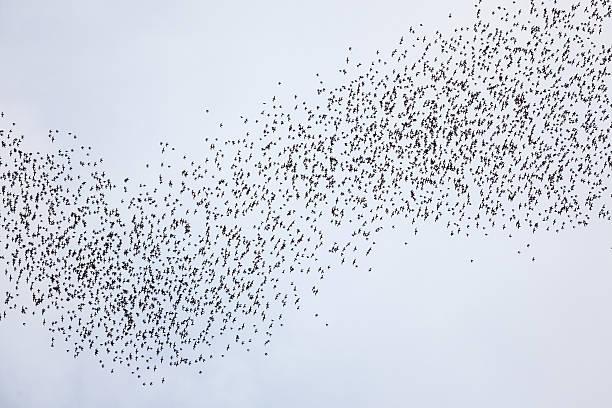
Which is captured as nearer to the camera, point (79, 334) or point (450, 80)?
point (450, 80)

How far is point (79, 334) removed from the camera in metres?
42.4

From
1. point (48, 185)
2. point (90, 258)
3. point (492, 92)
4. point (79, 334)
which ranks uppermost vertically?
point (492, 92)

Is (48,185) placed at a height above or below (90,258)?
above

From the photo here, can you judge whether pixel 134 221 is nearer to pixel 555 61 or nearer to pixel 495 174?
pixel 495 174

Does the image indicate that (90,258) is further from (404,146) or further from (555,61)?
(555,61)

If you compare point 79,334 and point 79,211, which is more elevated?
point 79,211

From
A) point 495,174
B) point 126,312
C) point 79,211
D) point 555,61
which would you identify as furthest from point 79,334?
point 555,61

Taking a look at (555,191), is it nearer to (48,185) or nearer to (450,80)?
(450,80)

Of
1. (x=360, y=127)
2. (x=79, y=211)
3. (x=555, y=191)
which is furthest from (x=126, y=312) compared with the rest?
(x=555, y=191)

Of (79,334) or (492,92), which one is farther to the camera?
(79,334)

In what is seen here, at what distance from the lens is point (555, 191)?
4075cm

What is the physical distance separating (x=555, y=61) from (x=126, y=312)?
105 ft

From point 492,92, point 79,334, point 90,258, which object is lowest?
point 79,334

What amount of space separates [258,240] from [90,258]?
36.2ft
